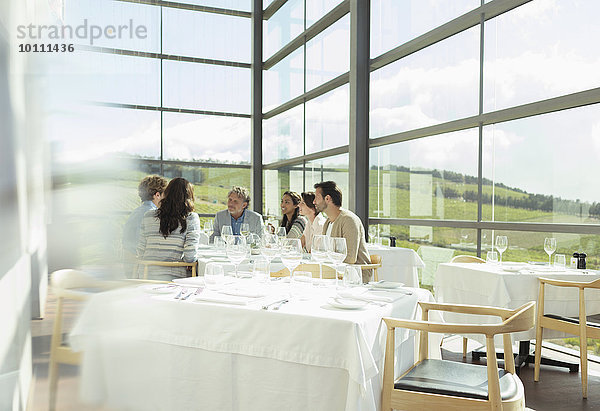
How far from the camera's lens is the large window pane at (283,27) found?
27.8ft

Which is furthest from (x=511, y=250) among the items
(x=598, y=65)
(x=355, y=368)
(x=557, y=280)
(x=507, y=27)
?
(x=355, y=368)

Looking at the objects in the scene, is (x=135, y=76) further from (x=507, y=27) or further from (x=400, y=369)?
(x=507, y=27)

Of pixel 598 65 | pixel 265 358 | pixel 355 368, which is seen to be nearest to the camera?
pixel 355 368

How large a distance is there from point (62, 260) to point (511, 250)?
4814mm

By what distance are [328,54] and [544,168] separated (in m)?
4.09

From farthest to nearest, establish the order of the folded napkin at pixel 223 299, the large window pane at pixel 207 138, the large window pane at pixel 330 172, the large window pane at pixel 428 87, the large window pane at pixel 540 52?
the large window pane at pixel 207 138
the large window pane at pixel 330 172
the large window pane at pixel 428 87
the large window pane at pixel 540 52
the folded napkin at pixel 223 299

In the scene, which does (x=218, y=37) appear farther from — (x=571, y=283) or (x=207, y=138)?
(x=571, y=283)

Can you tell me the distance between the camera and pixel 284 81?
351 inches

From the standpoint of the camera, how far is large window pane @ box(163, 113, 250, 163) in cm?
870

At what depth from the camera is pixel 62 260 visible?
0.30 metres

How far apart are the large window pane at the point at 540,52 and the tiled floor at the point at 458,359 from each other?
2229mm

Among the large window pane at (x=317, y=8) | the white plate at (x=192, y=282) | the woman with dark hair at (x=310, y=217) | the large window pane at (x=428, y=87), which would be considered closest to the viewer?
the white plate at (x=192, y=282)

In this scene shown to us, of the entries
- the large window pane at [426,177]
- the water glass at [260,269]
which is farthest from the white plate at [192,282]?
the large window pane at [426,177]

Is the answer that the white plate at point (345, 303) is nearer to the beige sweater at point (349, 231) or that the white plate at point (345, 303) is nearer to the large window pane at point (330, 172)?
the beige sweater at point (349, 231)
